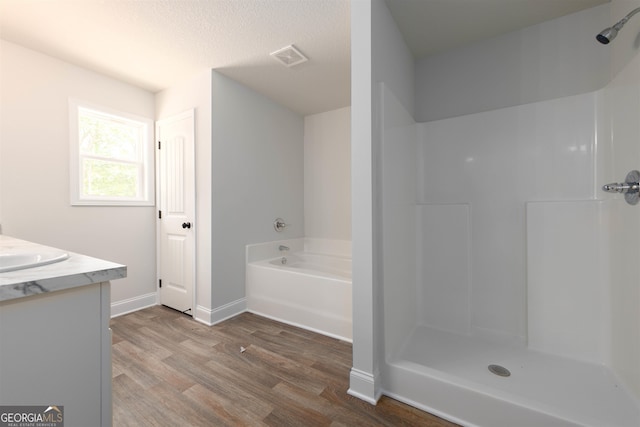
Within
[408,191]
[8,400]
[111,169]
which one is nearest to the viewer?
[8,400]

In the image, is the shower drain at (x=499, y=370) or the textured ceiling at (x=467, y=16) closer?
the shower drain at (x=499, y=370)

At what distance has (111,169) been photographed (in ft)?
8.71

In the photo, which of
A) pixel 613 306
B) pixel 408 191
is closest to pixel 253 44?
pixel 408 191

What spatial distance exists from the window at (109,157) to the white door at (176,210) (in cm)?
14

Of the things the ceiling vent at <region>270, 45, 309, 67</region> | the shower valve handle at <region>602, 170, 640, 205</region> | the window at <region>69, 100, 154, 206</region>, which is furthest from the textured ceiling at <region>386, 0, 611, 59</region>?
the window at <region>69, 100, 154, 206</region>

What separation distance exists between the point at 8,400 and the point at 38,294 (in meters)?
0.26

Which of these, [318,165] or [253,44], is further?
[318,165]

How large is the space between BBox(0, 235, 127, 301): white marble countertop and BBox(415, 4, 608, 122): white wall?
2.42 metres

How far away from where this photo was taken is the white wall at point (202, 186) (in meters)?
2.47

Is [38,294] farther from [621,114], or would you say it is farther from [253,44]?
[621,114]

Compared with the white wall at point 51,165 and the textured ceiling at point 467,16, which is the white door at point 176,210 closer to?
the white wall at point 51,165

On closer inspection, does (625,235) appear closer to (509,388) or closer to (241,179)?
(509,388)

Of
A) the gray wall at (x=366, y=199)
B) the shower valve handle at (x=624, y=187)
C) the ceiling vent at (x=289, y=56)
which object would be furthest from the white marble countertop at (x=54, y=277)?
the shower valve handle at (x=624, y=187)

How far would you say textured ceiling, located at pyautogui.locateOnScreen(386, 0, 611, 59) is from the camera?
1.69 metres
